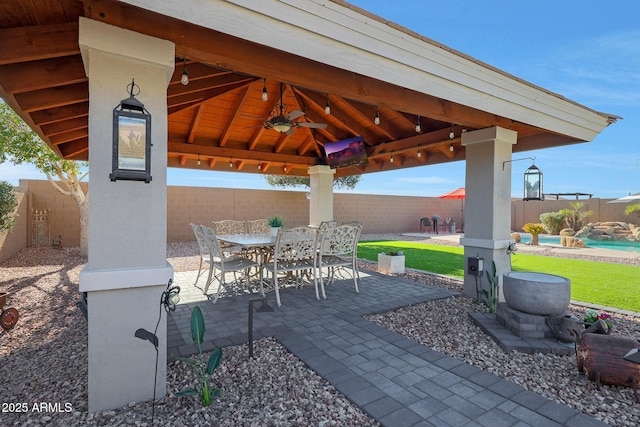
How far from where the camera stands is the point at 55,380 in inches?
88.8

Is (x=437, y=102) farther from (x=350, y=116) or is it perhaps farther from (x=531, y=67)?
(x=531, y=67)

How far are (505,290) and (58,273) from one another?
23.8 feet

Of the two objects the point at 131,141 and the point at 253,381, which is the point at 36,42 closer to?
the point at 131,141

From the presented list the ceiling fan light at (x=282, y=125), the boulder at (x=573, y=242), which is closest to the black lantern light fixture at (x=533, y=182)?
the ceiling fan light at (x=282, y=125)

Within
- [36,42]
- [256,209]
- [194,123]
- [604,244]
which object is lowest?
[604,244]

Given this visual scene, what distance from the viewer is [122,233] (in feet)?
6.61

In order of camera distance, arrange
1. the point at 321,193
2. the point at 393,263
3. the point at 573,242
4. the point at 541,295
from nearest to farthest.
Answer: the point at 541,295
the point at 393,263
the point at 321,193
the point at 573,242

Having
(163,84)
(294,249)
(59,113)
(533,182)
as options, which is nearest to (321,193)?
(294,249)

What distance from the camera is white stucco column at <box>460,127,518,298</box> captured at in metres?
4.28

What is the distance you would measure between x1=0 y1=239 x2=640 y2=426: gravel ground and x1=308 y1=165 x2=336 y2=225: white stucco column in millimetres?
4535

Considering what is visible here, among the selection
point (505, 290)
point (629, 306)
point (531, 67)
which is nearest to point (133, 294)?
point (505, 290)

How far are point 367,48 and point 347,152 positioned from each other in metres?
4.34

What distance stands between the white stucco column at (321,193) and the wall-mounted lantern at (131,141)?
610 centimetres

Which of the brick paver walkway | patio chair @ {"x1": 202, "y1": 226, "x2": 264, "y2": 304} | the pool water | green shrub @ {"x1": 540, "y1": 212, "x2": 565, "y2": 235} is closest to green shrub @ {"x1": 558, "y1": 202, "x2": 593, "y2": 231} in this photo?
green shrub @ {"x1": 540, "y1": 212, "x2": 565, "y2": 235}
